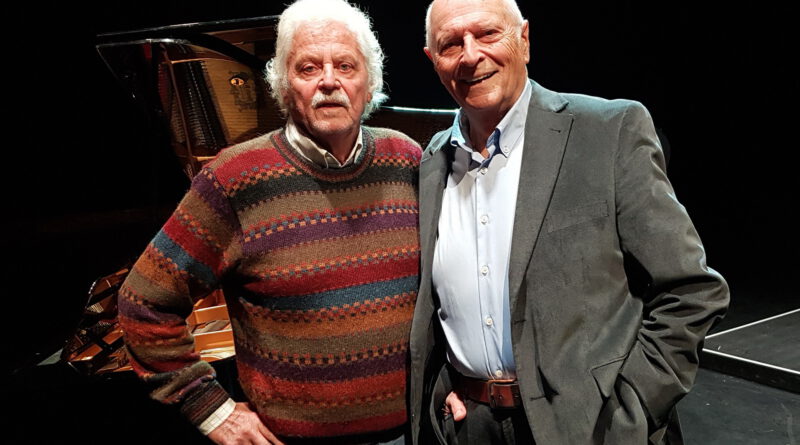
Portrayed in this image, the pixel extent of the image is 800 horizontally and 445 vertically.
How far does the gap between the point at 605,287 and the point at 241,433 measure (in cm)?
96

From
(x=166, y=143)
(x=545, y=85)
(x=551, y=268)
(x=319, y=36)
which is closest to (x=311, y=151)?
(x=319, y=36)

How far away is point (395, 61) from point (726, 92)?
3.75 m

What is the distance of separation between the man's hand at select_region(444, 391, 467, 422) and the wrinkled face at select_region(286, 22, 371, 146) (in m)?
0.75

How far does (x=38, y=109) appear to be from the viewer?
5230mm

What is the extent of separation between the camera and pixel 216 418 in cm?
145

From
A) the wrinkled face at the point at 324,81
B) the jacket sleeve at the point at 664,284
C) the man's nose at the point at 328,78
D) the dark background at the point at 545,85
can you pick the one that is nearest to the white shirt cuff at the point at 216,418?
the wrinkled face at the point at 324,81

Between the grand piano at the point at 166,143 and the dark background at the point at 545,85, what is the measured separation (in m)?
1.79

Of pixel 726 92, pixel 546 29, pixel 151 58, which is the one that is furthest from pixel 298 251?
pixel 726 92

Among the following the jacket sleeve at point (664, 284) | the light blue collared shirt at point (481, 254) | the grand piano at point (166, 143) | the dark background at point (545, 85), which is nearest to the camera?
the jacket sleeve at point (664, 284)

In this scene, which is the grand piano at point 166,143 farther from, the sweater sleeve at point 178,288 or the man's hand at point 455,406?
the man's hand at point 455,406

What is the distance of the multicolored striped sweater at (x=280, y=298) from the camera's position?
1416 mm

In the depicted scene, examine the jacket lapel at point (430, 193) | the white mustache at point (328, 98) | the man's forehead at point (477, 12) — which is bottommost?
the jacket lapel at point (430, 193)

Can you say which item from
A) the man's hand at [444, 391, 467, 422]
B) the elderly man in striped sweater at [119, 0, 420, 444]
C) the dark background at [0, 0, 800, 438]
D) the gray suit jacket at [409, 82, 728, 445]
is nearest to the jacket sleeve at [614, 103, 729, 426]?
the gray suit jacket at [409, 82, 728, 445]

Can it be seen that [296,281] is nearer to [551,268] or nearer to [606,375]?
[551,268]
